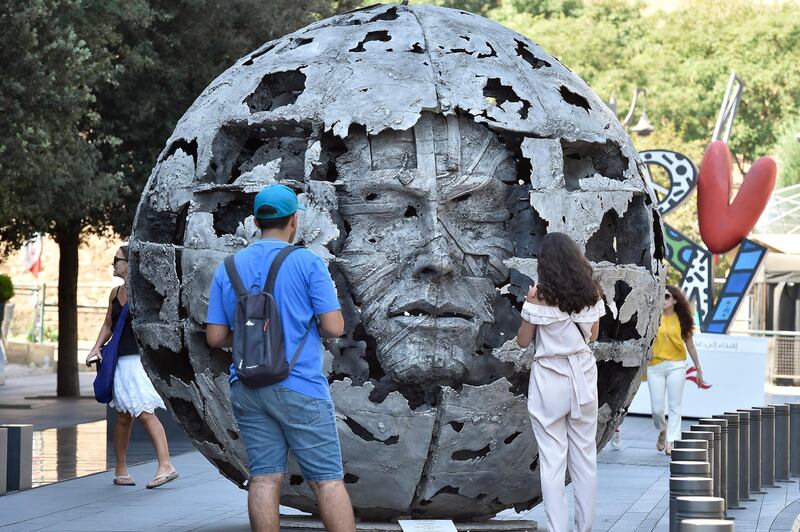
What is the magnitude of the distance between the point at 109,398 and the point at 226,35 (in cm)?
984

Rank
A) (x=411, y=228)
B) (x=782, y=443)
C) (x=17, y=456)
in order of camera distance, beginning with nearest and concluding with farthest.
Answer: (x=411, y=228) → (x=17, y=456) → (x=782, y=443)

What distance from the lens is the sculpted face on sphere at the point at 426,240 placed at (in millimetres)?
6793

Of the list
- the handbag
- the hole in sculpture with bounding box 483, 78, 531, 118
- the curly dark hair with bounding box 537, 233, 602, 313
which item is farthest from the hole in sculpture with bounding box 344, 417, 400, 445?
the handbag

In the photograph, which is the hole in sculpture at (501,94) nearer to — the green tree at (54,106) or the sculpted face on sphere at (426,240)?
the sculpted face on sphere at (426,240)

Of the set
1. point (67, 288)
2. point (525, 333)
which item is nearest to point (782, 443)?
point (525, 333)

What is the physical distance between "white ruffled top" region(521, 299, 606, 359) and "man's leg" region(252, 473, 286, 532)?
154 cm

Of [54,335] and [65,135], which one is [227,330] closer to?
[65,135]

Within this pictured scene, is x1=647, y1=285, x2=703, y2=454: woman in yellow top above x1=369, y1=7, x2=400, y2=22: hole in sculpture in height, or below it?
below

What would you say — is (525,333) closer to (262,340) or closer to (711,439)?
(262,340)

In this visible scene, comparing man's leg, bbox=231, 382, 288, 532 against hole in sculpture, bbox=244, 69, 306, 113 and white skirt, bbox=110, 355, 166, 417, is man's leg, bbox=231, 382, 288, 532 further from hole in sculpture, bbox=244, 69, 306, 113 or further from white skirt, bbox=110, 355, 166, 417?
white skirt, bbox=110, 355, 166, 417

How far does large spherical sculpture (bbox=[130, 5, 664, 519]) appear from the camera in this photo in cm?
682

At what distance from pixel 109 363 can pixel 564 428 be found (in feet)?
15.0

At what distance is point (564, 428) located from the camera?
6965 millimetres

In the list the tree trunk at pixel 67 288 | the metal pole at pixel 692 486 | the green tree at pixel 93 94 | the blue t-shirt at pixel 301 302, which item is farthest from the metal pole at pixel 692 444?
the tree trunk at pixel 67 288
